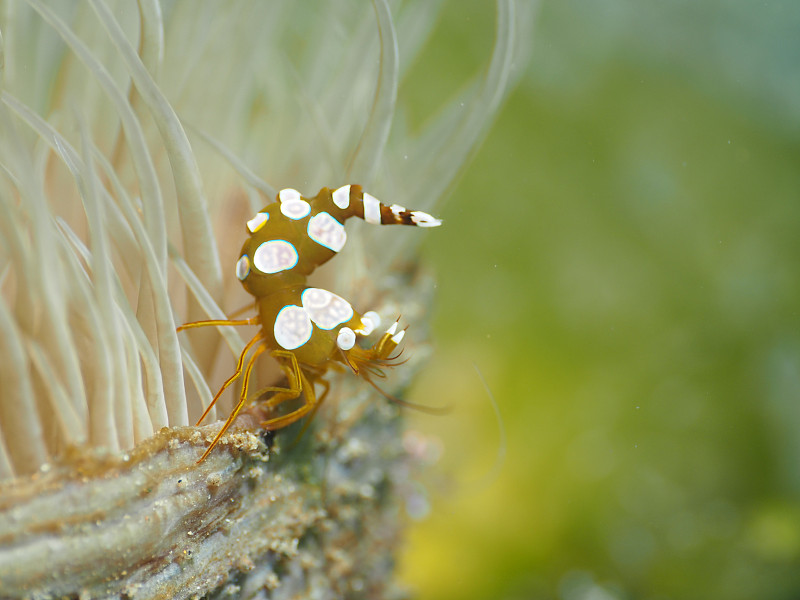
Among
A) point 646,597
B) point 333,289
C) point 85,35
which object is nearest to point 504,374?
point 646,597

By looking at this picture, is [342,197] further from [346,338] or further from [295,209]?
[346,338]

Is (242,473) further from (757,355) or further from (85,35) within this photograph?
(757,355)

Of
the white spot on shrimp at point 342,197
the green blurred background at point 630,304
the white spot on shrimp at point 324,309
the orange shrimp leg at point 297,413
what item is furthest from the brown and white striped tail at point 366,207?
the green blurred background at point 630,304

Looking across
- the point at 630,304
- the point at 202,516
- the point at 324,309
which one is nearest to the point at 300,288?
the point at 324,309

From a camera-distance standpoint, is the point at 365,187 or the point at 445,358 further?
the point at 445,358

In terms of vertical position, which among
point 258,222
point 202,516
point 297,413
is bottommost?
point 202,516

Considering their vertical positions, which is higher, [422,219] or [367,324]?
[422,219]
